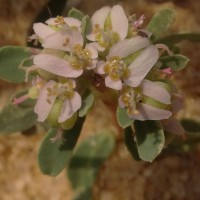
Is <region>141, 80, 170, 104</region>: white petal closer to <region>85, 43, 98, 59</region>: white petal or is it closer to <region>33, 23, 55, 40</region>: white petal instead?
<region>85, 43, 98, 59</region>: white petal

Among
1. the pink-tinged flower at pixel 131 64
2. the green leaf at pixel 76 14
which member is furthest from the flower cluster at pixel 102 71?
the green leaf at pixel 76 14

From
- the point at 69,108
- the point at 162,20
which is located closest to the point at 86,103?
the point at 69,108

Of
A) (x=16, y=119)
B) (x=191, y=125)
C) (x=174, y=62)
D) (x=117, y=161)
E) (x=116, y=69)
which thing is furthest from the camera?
(x=117, y=161)

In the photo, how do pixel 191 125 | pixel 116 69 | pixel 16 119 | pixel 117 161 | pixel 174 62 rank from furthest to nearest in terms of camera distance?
pixel 117 161 → pixel 191 125 → pixel 16 119 → pixel 174 62 → pixel 116 69

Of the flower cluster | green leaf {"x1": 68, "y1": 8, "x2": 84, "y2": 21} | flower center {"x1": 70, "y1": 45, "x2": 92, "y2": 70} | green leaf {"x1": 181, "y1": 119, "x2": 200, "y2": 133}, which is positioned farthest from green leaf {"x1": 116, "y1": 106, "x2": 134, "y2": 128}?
green leaf {"x1": 181, "y1": 119, "x2": 200, "y2": 133}

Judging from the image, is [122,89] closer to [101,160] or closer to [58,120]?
[58,120]

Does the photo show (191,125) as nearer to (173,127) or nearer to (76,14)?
(173,127)
